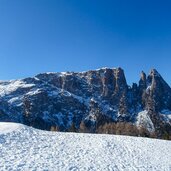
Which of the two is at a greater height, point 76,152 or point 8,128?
point 8,128

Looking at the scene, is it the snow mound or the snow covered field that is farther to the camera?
the snow mound

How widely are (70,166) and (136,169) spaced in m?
5.94

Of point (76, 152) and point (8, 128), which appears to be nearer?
point (76, 152)

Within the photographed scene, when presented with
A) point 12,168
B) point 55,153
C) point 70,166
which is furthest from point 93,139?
point 12,168

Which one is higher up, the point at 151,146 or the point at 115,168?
the point at 151,146

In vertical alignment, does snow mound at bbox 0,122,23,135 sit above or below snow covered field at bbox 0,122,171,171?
above

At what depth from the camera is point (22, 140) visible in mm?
31422

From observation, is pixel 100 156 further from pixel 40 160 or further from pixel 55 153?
pixel 40 160

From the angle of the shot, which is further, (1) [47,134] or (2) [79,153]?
(1) [47,134]

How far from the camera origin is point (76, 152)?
99.2ft

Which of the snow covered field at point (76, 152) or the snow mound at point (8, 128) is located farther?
the snow mound at point (8, 128)

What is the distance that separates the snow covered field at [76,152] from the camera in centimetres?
2505

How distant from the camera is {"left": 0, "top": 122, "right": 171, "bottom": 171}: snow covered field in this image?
25.0 meters

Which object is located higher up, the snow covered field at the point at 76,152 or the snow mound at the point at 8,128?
the snow mound at the point at 8,128
